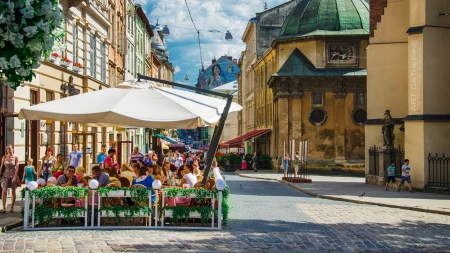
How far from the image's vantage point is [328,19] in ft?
160

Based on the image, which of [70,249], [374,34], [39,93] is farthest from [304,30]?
[70,249]

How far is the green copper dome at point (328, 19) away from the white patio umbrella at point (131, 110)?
35145 mm

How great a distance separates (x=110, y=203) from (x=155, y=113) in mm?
1952

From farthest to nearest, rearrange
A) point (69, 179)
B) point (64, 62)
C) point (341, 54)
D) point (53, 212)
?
point (341, 54), point (64, 62), point (69, 179), point (53, 212)

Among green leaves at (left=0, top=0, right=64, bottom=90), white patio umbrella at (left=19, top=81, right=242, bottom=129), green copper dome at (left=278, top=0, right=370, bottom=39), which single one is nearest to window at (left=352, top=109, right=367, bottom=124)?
green copper dome at (left=278, top=0, right=370, bottom=39)

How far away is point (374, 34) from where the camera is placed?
1316 inches

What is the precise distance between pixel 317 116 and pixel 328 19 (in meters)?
7.20

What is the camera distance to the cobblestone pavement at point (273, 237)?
34.7ft

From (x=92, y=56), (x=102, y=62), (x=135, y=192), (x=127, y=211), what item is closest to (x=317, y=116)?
(x=102, y=62)

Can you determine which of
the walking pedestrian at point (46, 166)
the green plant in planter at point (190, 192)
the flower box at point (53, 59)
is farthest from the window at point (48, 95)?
the green plant in planter at point (190, 192)

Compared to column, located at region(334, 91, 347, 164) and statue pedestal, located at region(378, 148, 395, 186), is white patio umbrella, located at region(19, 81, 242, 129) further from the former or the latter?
column, located at region(334, 91, 347, 164)

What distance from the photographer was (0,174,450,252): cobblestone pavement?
34.7 feet

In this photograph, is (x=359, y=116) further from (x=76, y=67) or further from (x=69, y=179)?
(x=69, y=179)

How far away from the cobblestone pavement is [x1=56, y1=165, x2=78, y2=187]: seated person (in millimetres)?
1731
